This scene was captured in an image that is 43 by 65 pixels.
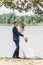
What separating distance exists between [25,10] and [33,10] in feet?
0.99

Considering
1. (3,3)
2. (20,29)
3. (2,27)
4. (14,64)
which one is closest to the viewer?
(14,64)

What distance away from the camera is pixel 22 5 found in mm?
12758

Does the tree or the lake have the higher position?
the tree

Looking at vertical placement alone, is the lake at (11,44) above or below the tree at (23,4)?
below

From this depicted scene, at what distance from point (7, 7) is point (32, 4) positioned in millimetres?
959

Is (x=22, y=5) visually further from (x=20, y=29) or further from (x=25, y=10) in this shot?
(x=20, y=29)

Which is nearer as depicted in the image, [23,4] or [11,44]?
[23,4]

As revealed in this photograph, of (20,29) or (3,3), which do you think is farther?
(20,29)

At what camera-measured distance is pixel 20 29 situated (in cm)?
1344

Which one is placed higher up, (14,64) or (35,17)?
(35,17)

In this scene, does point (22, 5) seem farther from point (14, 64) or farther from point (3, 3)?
point (14, 64)

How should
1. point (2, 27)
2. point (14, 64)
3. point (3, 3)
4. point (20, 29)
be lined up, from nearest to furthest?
point (14, 64) < point (3, 3) < point (20, 29) < point (2, 27)

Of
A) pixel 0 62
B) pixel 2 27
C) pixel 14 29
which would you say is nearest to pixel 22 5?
pixel 14 29

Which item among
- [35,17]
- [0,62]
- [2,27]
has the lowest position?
[2,27]
